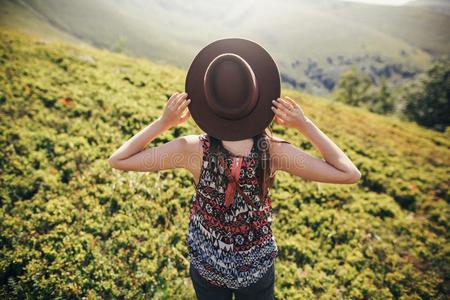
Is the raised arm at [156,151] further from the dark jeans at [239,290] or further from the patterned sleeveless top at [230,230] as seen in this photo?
the dark jeans at [239,290]

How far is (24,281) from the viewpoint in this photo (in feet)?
12.3

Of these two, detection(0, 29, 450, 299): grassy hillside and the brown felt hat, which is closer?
the brown felt hat

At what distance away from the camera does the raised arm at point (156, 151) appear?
2.12 m

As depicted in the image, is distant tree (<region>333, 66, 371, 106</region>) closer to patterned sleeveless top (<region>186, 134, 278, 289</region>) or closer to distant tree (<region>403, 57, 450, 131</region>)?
distant tree (<region>403, 57, 450, 131</region>)

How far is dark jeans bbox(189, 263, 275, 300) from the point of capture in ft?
7.86

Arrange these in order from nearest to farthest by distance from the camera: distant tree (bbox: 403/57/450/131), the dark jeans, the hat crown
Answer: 1. the hat crown
2. the dark jeans
3. distant tree (bbox: 403/57/450/131)

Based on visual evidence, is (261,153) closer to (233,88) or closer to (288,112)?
(288,112)

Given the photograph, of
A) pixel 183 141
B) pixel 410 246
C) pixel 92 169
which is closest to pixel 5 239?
pixel 92 169

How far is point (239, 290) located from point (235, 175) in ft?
3.52

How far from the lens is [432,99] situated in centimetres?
3572

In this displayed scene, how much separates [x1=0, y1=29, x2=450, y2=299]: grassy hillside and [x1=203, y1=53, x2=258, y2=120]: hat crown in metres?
3.38

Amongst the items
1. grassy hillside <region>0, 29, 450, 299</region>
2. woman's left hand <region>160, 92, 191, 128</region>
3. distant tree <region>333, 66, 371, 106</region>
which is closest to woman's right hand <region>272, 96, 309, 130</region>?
woman's left hand <region>160, 92, 191, 128</region>

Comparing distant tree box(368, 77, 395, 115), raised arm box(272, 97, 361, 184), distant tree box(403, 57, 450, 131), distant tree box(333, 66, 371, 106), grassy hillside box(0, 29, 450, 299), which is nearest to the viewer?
raised arm box(272, 97, 361, 184)

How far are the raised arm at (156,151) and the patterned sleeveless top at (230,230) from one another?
163mm
